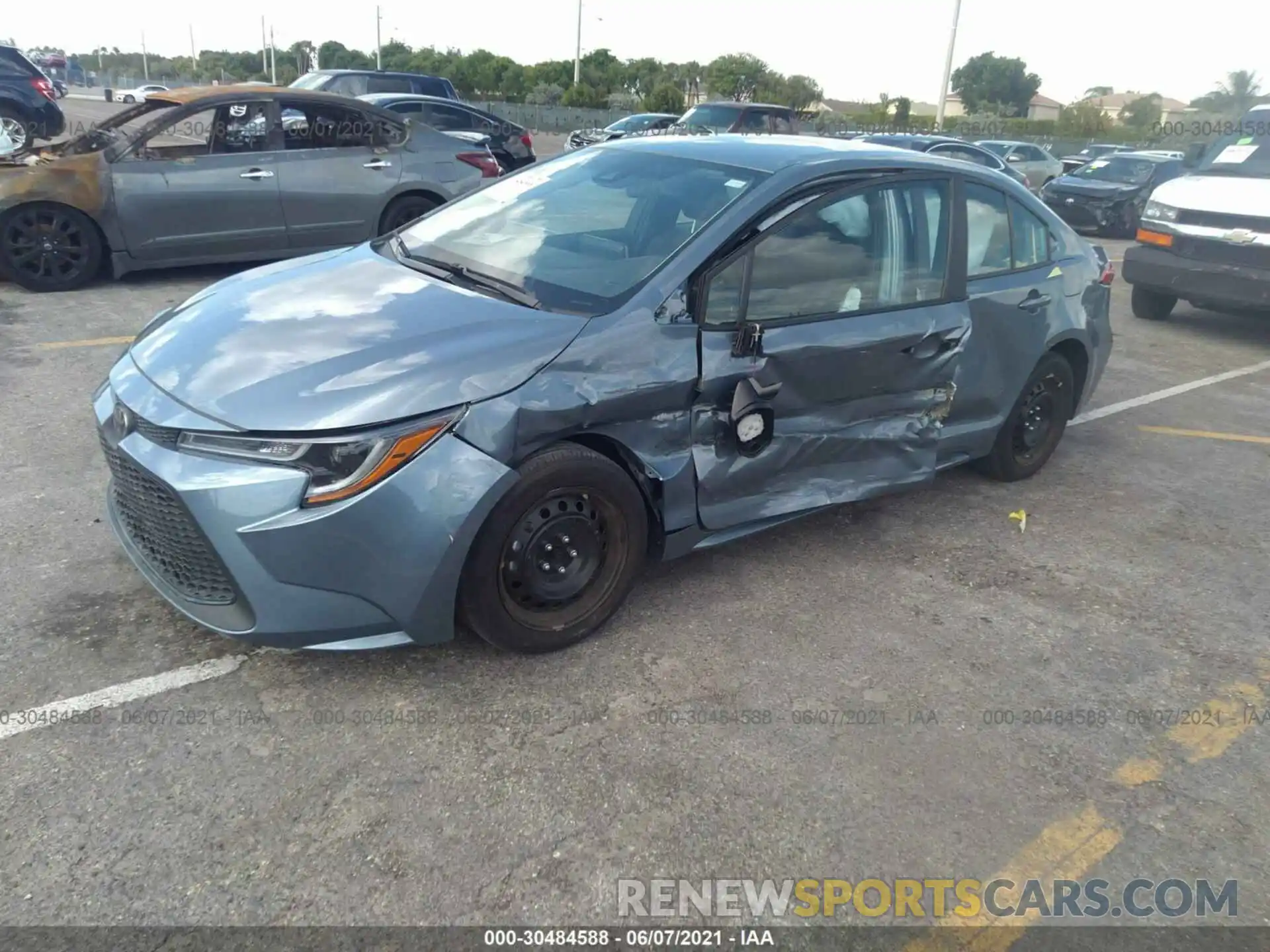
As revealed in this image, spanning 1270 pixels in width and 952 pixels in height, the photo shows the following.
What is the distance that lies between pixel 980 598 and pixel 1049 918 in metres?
1.62

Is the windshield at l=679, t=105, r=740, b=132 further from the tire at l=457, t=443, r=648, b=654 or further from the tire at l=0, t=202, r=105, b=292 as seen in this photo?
the tire at l=457, t=443, r=648, b=654

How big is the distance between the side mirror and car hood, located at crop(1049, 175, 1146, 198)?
15095 mm

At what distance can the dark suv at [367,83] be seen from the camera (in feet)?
50.1

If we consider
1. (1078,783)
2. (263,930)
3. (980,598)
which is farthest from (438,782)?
(980,598)

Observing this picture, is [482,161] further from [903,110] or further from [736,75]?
[736,75]

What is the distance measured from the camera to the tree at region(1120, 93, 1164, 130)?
189ft

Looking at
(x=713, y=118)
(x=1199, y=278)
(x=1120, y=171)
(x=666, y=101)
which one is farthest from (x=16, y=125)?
(x=666, y=101)

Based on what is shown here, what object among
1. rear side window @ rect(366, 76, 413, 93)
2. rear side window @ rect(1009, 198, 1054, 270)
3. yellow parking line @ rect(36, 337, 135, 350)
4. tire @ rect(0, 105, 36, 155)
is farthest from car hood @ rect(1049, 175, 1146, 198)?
tire @ rect(0, 105, 36, 155)

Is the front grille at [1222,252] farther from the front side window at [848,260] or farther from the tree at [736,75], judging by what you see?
the tree at [736,75]

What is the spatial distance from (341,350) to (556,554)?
913 millimetres

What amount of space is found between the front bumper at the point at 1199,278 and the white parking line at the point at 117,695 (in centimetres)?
837

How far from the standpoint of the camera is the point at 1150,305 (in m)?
9.53

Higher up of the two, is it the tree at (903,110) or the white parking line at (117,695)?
the tree at (903,110)

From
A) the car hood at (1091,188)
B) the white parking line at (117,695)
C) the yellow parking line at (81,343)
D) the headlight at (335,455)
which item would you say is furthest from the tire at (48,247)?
the car hood at (1091,188)
